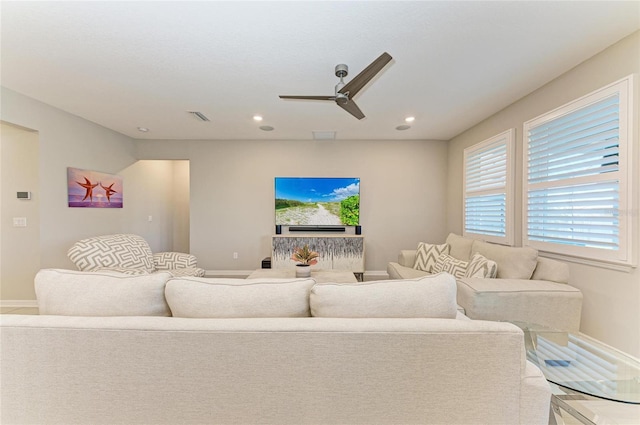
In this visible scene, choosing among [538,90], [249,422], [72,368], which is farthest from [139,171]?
[538,90]

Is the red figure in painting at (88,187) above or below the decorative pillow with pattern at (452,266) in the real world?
above

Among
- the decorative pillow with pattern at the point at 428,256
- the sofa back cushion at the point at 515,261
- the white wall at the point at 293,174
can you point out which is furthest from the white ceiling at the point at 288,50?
the decorative pillow with pattern at the point at 428,256

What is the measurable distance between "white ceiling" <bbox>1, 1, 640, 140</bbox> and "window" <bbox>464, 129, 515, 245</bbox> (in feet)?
1.84

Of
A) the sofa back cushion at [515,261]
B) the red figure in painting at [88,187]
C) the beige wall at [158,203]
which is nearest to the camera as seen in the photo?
the sofa back cushion at [515,261]

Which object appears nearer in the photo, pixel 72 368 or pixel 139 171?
pixel 72 368

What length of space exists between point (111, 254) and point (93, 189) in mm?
1818

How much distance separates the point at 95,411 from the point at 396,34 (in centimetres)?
269

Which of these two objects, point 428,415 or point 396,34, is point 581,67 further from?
point 428,415

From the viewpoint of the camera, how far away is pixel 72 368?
1.05 m

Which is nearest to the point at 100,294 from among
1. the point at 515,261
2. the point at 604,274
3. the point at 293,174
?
the point at 515,261

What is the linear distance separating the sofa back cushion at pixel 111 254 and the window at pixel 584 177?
437cm

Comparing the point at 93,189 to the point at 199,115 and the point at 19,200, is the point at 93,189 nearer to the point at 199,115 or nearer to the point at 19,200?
the point at 19,200

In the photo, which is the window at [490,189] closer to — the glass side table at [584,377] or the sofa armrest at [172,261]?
the glass side table at [584,377]

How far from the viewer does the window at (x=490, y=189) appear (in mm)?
3262
